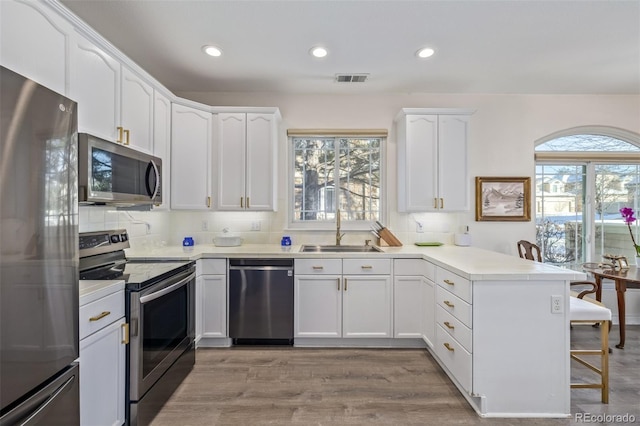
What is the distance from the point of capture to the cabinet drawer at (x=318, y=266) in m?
2.75

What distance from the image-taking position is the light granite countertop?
180 centimetres

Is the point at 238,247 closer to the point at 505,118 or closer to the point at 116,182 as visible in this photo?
the point at 116,182

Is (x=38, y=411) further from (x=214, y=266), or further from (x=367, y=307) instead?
(x=367, y=307)

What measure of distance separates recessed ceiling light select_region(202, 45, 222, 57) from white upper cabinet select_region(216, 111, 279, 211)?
0.60 m

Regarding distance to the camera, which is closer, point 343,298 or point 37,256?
point 37,256

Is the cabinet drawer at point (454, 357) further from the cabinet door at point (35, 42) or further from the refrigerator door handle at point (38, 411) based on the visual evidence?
the cabinet door at point (35, 42)

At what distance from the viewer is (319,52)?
250cm

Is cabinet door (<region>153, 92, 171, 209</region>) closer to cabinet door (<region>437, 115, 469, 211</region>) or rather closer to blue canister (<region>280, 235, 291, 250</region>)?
blue canister (<region>280, 235, 291, 250</region>)

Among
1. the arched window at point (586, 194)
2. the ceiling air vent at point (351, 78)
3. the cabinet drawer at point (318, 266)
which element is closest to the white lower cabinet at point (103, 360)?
the cabinet drawer at point (318, 266)

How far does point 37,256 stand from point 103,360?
0.70 metres

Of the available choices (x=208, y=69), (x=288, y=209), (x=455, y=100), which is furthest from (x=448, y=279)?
(x=208, y=69)

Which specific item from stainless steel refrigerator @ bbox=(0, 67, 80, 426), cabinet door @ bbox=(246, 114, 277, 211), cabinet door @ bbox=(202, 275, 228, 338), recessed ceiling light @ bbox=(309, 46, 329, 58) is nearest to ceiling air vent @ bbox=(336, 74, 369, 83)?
recessed ceiling light @ bbox=(309, 46, 329, 58)

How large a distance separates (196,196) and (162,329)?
138cm

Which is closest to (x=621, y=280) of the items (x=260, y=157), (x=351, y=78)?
(x=351, y=78)
